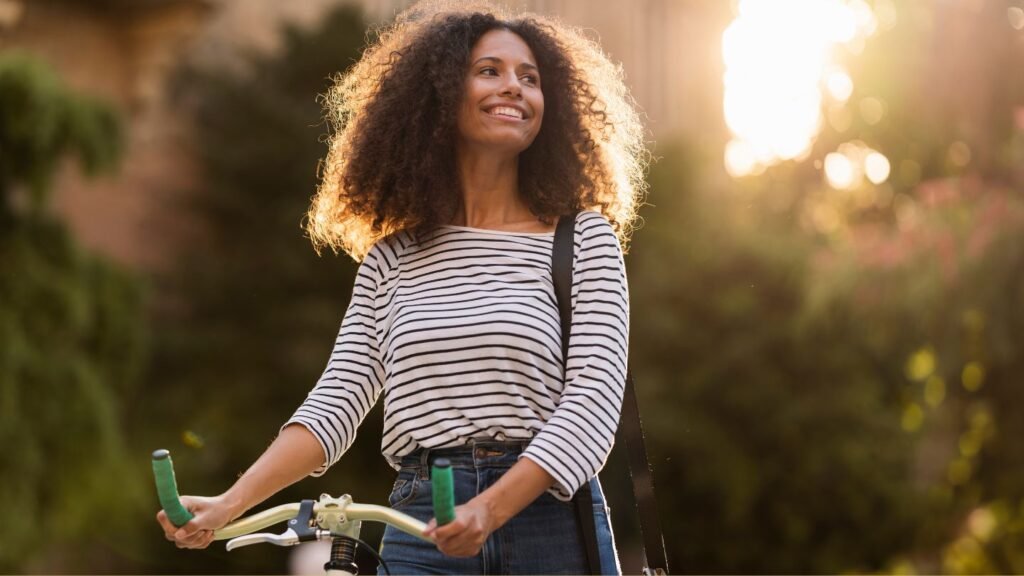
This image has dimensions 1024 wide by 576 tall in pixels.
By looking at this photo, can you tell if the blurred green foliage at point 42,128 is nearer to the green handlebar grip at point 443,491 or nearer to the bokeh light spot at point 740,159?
the green handlebar grip at point 443,491

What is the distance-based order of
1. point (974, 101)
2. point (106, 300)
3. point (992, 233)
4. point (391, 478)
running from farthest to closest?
1. point (391, 478)
2. point (974, 101)
3. point (106, 300)
4. point (992, 233)

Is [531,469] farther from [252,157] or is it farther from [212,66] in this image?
[212,66]

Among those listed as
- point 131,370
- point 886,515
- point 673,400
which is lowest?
point 886,515

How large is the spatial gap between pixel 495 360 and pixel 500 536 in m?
0.31

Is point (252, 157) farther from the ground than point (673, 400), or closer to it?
farther from the ground

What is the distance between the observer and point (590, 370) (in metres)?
2.29

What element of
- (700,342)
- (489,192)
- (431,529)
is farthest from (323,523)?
(700,342)

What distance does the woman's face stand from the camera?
2.63 meters

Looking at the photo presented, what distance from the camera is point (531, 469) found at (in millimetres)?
2168

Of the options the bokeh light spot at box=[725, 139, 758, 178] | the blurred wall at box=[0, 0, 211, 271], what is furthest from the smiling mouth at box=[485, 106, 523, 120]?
the bokeh light spot at box=[725, 139, 758, 178]

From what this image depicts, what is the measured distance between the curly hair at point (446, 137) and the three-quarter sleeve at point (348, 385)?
20 cm

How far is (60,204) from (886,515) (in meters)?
10.7

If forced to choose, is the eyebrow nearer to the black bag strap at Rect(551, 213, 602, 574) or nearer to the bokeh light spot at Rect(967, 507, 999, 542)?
the black bag strap at Rect(551, 213, 602, 574)

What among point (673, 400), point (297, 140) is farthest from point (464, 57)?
point (673, 400)
